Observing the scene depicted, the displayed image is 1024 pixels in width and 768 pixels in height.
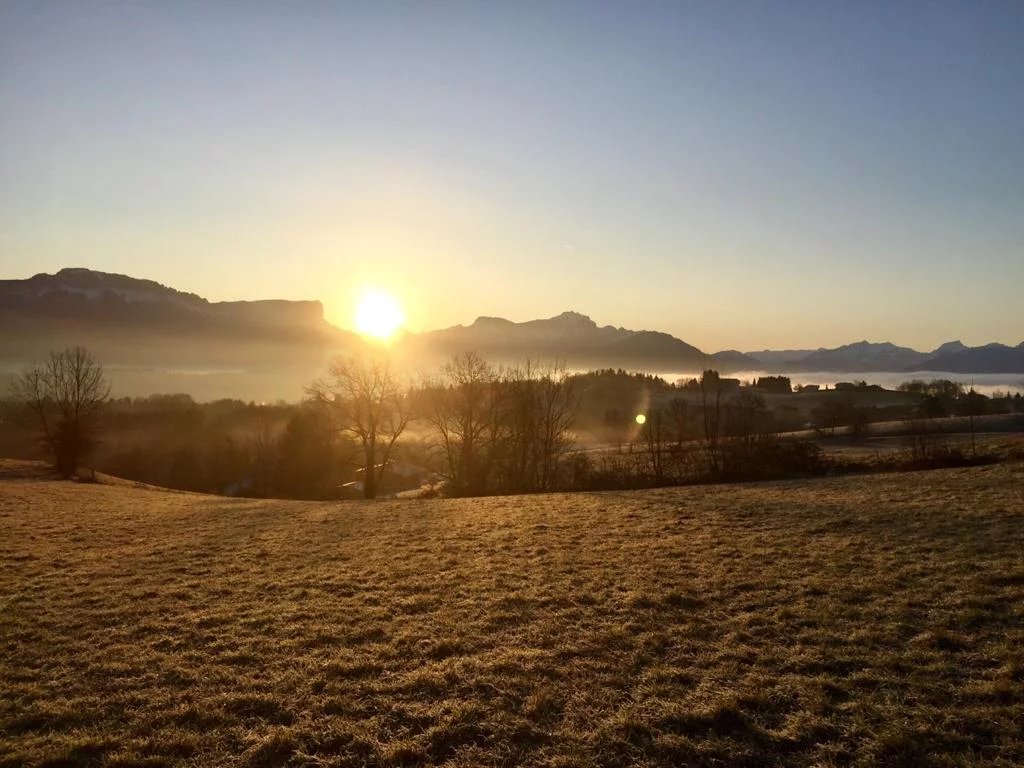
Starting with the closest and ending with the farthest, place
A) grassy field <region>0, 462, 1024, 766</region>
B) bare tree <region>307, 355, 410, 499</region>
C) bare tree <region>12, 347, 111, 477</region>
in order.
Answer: grassy field <region>0, 462, 1024, 766</region>, bare tree <region>307, 355, 410, 499</region>, bare tree <region>12, 347, 111, 477</region>

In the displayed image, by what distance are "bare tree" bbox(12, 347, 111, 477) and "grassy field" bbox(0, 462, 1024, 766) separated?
42.3 meters

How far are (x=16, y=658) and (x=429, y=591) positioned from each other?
692 centimetres

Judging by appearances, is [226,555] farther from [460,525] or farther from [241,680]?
[241,680]

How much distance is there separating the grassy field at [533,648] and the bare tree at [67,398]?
42.3 meters

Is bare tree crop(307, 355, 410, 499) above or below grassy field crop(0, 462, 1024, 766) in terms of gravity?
above

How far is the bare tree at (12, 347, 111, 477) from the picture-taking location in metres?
52.2

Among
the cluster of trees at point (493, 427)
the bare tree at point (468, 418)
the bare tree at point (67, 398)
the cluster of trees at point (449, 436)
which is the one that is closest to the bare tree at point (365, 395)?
the cluster of trees at point (449, 436)

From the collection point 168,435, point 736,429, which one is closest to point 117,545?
point 736,429

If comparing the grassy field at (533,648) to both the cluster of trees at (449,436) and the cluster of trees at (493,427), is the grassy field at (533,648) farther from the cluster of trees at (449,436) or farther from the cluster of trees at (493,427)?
the cluster of trees at (493,427)

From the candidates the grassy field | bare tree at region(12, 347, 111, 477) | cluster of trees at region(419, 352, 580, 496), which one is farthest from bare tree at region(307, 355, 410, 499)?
the grassy field

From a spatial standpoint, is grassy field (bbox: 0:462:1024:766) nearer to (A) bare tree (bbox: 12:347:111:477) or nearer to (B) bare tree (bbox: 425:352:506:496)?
(B) bare tree (bbox: 425:352:506:496)

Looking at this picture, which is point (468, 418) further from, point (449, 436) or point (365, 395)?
point (365, 395)

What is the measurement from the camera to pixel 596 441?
122812mm

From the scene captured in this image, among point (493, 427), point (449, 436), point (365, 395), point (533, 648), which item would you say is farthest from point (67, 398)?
point (533, 648)
